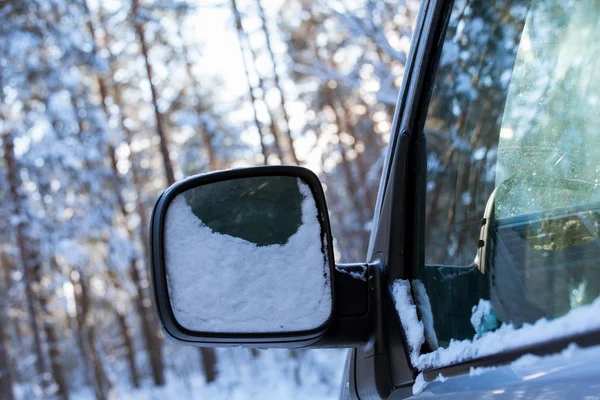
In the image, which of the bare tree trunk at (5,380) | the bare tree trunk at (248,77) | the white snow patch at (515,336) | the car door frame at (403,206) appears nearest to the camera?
the white snow patch at (515,336)

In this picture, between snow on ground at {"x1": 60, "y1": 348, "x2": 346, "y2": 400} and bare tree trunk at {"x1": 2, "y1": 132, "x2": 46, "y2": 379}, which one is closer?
bare tree trunk at {"x1": 2, "y1": 132, "x2": 46, "y2": 379}

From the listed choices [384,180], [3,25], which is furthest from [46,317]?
[384,180]

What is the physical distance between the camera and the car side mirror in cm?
137

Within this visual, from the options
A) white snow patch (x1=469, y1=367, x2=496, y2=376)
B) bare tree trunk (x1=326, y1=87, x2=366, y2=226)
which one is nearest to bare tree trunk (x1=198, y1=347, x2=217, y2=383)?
bare tree trunk (x1=326, y1=87, x2=366, y2=226)

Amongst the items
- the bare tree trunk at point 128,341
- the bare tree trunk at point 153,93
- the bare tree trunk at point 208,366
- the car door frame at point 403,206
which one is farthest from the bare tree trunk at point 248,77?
the car door frame at point 403,206

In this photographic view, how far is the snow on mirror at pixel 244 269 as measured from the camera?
137cm

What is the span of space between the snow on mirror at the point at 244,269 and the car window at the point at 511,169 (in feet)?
0.91

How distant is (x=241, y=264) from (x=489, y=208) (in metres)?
0.54

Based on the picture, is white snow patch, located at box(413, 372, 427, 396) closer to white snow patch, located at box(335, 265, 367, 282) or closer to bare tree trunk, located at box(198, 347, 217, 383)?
white snow patch, located at box(335, 265, 367, 282)

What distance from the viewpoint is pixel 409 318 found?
145cm

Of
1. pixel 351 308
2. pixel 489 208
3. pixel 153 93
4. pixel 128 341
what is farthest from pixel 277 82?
pixel 489 208

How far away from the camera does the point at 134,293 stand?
64.2 feet

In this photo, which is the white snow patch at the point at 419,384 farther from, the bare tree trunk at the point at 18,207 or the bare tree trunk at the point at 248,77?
the bare tree trunk at the point at 248,77

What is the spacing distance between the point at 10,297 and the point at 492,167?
17.8 m
